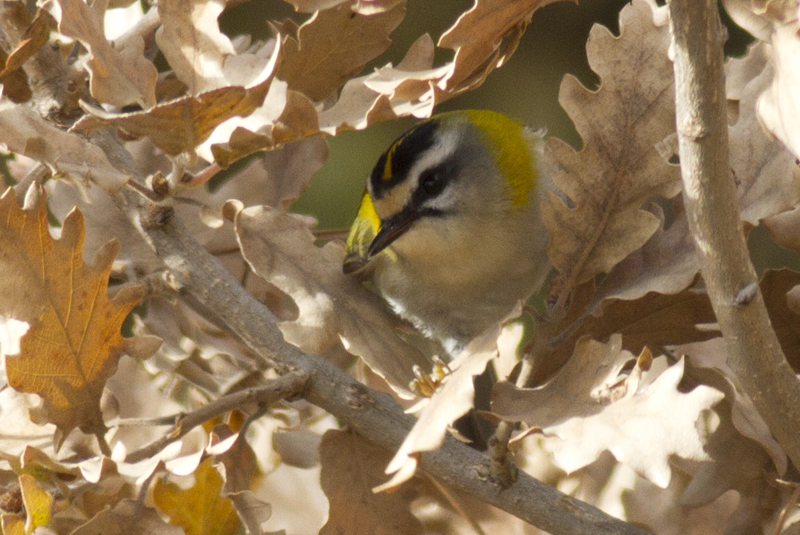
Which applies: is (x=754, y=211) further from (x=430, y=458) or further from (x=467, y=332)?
(x=467, y=332)

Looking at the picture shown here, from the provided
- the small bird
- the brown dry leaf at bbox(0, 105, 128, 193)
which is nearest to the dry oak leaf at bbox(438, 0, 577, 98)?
the brown dry leaf at bbox(0, 105, 128, 193)

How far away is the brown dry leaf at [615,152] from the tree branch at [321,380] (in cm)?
15

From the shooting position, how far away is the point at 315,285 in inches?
23.5

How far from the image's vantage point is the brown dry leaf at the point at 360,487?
0.62 metres

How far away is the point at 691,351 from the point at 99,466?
395mm

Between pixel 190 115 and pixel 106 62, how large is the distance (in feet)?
0.20

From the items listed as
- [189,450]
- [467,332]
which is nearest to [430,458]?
[189,450]

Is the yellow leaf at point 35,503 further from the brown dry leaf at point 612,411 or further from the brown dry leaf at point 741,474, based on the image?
the brown dry leaf at point 741,474

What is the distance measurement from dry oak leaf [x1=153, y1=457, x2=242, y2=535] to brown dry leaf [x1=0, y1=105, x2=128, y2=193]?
0.25 metres

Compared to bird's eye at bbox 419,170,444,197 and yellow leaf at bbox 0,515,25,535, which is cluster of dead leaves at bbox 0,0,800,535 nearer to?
yellow leaf at bbox 0,515,25,535

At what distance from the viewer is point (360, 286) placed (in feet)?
2.15

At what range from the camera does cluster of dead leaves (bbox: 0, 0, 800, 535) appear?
1.60 feet

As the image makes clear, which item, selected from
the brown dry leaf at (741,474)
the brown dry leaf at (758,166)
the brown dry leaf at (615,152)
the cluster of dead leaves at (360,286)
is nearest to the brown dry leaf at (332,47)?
the cluster of dead leaves at (360,286)

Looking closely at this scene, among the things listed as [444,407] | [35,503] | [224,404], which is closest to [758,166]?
[444,407]
